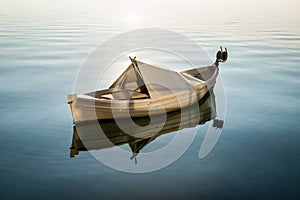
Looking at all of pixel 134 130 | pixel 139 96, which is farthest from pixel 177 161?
pixel 139 96

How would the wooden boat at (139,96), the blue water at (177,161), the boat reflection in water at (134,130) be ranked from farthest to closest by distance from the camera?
the wooden boat at (139,96)
the boat reflection in water at (134,130)
the blue water at (177,161)

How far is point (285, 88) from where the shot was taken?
22766 millimetres

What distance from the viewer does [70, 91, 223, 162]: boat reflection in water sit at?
583 inches

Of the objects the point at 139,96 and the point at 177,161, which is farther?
the point at 139,96

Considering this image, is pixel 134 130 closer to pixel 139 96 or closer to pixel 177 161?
pixel 139 96

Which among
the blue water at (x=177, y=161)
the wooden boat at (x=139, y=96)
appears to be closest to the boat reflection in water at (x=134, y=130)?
the wooden boat at (x=139, y=96)

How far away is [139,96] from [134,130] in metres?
2.20

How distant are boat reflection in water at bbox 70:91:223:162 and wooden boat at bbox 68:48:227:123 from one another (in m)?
0.31

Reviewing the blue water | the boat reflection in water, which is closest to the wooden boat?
the boat reflection in water

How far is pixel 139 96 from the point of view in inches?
700

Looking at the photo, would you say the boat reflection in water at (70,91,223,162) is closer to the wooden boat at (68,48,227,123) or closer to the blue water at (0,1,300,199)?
the wooden boat at (68,48,227,123)

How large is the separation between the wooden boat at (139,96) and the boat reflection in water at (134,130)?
1.02ft

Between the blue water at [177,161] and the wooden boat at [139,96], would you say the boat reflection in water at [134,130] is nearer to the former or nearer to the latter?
the wooden boat at [139,96]

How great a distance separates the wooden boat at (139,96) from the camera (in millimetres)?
15961
